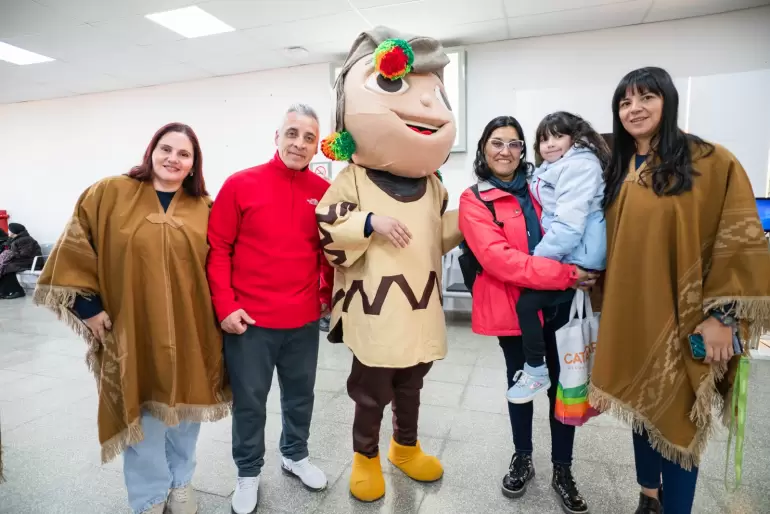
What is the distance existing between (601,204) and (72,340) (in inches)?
180

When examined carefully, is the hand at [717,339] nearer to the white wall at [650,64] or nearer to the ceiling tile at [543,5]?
the ceiling tile at [543,5]

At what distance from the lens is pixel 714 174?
133cm

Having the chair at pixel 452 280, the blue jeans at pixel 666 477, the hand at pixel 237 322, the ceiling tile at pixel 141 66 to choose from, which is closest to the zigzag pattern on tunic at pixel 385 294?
the hand at pixel 237 322

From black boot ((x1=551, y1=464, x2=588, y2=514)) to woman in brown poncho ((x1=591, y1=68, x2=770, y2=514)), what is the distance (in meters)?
0.31

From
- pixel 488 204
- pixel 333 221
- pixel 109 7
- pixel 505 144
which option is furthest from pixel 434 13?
pixel 333 221

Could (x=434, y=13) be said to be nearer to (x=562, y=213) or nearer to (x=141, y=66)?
(x=562, y=213)

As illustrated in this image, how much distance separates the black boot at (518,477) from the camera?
185 cm

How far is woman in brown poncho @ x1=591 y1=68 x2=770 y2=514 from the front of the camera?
1.31m


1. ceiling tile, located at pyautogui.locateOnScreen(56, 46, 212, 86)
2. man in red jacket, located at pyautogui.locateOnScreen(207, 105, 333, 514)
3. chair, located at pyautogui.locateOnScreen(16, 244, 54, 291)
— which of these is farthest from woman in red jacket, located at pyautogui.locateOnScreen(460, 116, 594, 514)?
chair, located at pyautogui.locateOnScreen(16, 244, 54, 291)

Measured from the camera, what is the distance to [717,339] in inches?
52.0

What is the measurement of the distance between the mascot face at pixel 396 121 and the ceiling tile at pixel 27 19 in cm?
378

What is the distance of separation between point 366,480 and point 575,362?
90cm

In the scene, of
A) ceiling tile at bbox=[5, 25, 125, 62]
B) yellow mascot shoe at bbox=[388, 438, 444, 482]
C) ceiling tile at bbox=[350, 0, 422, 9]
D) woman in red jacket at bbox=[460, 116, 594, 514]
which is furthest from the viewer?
ceiling tile at bbox=[5, 25, 125, 62]

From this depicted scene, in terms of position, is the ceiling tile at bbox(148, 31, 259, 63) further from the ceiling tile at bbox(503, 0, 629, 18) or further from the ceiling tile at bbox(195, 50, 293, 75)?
the ceiling tile at bbox(503, 0, 629, 18)
